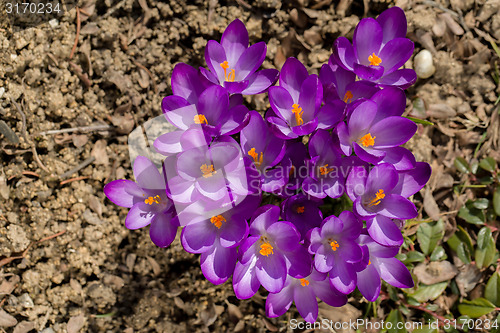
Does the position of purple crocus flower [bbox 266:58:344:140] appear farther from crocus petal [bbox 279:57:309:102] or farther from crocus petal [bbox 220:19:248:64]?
crocus petal [bbox 220:19:248:64]

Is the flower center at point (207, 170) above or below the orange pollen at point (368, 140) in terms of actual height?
below

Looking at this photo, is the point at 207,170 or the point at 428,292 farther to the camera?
the point at 428,292

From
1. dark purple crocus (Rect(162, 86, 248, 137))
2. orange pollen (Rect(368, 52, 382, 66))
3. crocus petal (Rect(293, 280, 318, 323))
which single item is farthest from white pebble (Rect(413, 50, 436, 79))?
crocus petal (Rect(293, 280, 318, 323))

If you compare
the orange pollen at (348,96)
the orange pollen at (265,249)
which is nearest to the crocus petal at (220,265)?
the orange pollen at (265,249)

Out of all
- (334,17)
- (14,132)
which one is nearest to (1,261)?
(14,132)

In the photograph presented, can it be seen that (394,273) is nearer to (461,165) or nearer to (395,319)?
(395,319)

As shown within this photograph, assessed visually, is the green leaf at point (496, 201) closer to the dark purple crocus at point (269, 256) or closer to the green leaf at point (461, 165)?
the green leaf at point (461, 165)

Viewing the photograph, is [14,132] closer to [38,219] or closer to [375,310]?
[38,219]

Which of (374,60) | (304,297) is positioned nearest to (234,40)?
(374,60)

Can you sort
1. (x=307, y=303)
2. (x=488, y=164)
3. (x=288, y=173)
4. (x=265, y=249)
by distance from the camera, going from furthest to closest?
1. (x=488, y=164)
2. (x=307, y=303)
3. (x=288, y=173)
4. (x=265, y=249)
